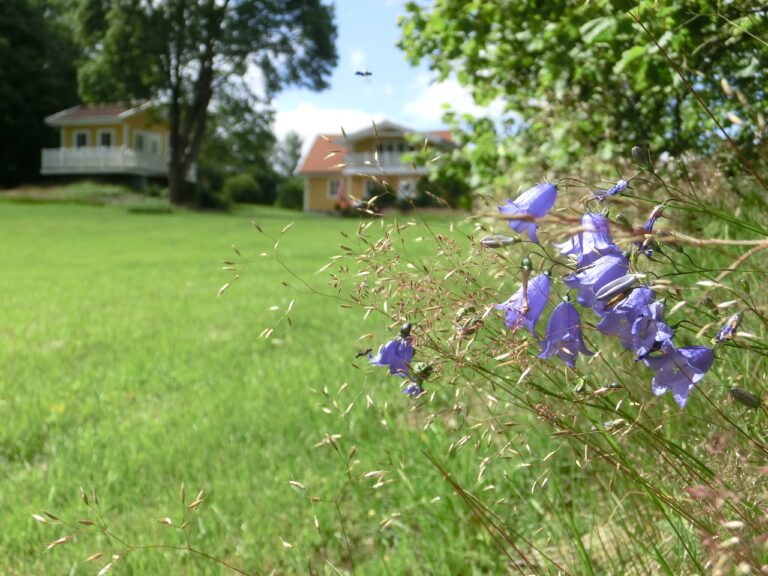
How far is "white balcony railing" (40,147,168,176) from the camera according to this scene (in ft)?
122

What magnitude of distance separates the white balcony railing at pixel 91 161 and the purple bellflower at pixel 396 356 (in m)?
38.4

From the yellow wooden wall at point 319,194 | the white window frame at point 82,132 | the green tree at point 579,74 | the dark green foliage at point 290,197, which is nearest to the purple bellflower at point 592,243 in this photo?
the green tree at point 579,74

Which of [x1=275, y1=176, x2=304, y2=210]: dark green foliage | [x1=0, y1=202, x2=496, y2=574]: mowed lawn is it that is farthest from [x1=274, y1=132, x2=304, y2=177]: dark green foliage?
[x1=0, y1=202, x2=496, y2=574]: mowed lawn

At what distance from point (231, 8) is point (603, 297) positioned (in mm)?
34481

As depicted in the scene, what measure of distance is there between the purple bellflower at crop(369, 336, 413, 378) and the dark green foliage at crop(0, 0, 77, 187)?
131ft

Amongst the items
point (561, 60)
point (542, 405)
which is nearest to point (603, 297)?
point (542, 405)

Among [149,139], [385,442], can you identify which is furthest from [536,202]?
[149,139]

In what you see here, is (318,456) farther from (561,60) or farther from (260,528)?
(561,60)

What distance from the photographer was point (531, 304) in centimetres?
117

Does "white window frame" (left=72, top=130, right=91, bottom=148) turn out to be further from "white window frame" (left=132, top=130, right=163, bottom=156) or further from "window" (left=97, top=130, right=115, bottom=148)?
"white window frame" (left=132, top=130, right=163, bottom=156)

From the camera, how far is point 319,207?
49.2m

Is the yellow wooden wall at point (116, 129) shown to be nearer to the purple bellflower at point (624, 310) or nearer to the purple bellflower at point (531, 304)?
the purple bellflower at point (531, 304)

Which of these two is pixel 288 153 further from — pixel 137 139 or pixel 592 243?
pixel 592 243

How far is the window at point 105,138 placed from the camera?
1599 inches
